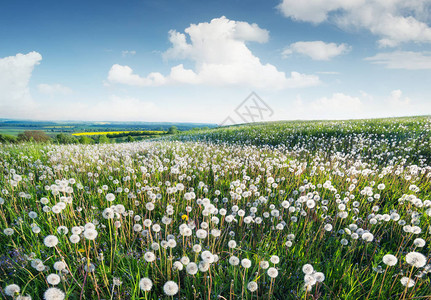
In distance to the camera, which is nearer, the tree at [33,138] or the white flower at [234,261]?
the white flower at [234,261]

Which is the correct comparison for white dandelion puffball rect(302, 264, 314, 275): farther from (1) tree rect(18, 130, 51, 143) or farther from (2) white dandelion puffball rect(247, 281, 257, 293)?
(1) tree rect(18, 130, 51, 143)

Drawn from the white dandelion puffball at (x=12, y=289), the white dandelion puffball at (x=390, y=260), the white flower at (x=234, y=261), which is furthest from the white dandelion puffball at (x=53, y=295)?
the white dandelion puffball at (x=390, y=260)

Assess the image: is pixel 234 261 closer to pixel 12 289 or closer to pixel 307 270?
pixel 307 270

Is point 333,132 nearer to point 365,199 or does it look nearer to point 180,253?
point 365,199

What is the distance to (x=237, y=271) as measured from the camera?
213cm

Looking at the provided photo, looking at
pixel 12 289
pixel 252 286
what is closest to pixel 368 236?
pixel 252 286

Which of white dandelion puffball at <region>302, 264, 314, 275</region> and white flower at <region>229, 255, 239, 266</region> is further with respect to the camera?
white flower at <region>229, 255, 239, 266</region>

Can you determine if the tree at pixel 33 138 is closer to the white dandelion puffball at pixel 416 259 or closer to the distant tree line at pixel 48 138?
the distant tree line at pixel 48 138

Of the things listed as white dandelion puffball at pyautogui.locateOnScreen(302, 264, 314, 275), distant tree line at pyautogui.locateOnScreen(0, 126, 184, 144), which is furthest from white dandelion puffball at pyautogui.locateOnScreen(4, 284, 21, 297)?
distant tree line at pyautogui.locateOnScreen(0, 126, 184, 144)

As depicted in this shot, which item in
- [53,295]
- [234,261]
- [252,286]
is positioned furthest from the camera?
[234,261]

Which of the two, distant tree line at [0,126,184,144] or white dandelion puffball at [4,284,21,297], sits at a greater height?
distant tree line at [0,126,184,144]

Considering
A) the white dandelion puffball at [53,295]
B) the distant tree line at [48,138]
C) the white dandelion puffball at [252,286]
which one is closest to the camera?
the white dandelion puffball at [53,295]

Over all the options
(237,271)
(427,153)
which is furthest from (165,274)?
(427,153)

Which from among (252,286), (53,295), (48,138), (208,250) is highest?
(48,138)
